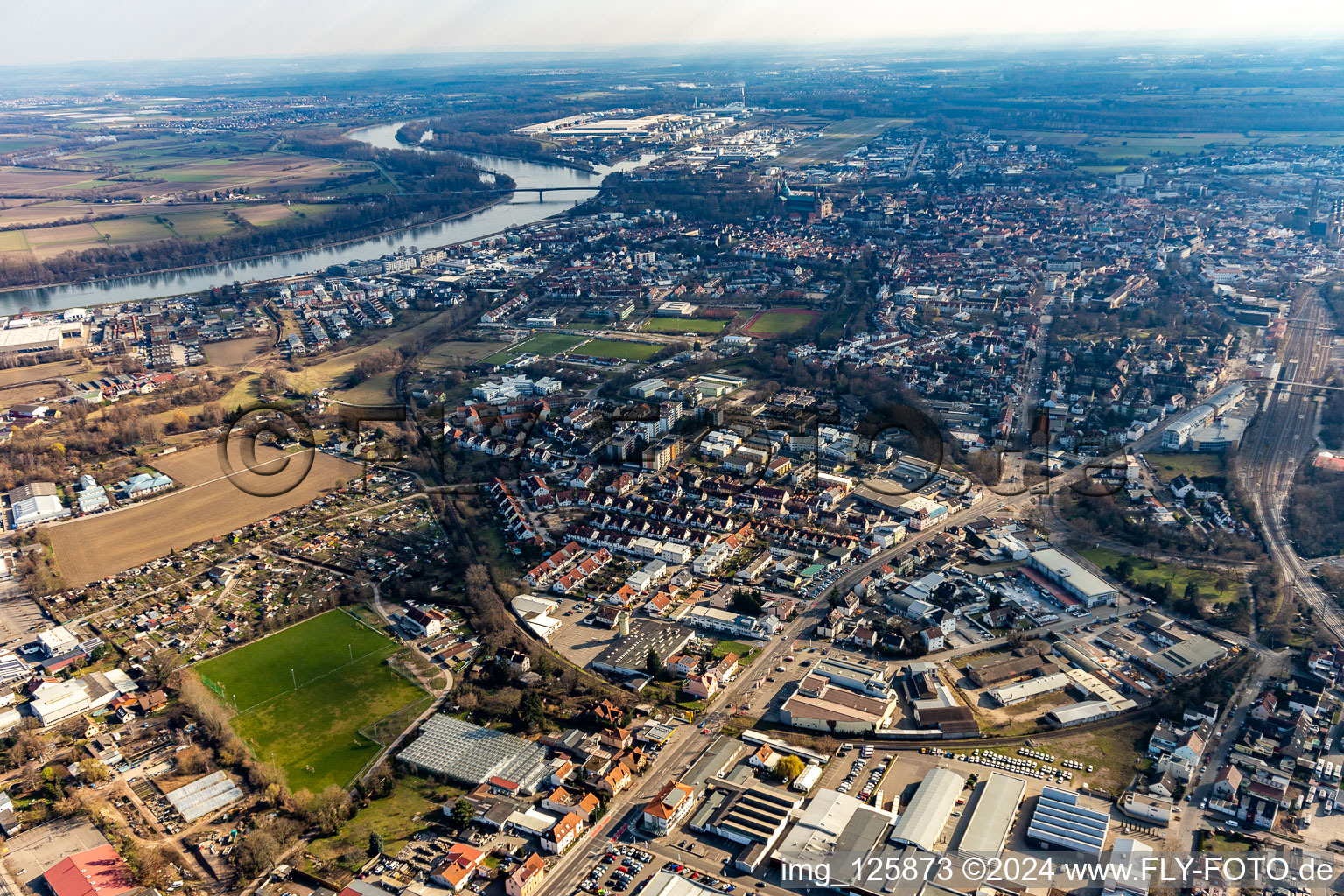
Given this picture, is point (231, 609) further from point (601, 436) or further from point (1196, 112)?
point (1196, 112)

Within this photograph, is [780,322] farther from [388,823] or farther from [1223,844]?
[388,823]

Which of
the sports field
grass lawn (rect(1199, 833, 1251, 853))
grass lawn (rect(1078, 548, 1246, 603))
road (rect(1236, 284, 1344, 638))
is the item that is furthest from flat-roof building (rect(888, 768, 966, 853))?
the sports field

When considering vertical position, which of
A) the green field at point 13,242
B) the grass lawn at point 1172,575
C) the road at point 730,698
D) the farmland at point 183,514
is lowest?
the road at point 730,698

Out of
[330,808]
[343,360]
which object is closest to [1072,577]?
[330,808]

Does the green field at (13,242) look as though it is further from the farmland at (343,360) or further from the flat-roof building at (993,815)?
the flat-roof building at (993,815)

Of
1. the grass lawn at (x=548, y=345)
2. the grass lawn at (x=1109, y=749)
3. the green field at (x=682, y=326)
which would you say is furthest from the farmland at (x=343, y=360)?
the grass lawn at (x=1109, y=749)

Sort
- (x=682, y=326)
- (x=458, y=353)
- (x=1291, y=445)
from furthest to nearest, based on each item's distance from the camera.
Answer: (x=682, y=326) < (x=458, y=353) < (x=1291, y=445)

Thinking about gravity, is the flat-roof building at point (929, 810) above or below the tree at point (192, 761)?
above

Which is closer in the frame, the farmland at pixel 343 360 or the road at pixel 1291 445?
the road at pixel 1291 445
